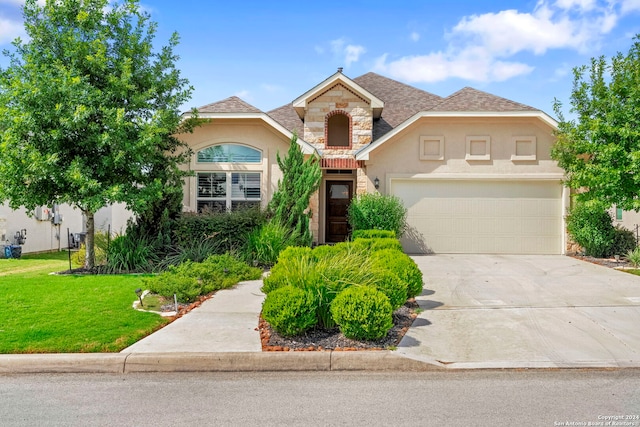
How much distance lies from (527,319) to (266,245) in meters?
7.12

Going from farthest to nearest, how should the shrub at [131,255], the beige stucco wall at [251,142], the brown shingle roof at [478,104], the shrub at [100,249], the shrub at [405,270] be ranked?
the beige stucco wall at [251,142]
the brown shingle roof at [478,104]
the shrub at [100,249]
the shrub at [131,255]
the shrub at [405,270]

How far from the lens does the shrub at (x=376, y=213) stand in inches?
576

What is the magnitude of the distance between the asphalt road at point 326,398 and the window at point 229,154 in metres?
11.4

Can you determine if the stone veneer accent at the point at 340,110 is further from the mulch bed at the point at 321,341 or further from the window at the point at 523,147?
the mulch bed at the point at 321,341

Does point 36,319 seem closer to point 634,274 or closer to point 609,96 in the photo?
point 634,274

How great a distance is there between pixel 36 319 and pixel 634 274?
1263 centimetres

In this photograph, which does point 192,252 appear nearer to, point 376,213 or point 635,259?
point 376,213

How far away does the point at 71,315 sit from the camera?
7.24 metres

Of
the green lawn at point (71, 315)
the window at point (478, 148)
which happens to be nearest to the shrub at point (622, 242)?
the window at point (478, 148)

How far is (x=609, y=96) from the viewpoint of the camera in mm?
13070

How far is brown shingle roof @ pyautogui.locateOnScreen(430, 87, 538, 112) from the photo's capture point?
15484 mm

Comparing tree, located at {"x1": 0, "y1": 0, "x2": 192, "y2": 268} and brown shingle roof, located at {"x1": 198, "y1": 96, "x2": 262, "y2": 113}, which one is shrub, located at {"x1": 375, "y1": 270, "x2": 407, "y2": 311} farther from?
brown shingle roof, located at {"x1": 198, "y1": 96, "x2": 262, "y2": 113}

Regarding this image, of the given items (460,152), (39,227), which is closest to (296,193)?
(460,152)

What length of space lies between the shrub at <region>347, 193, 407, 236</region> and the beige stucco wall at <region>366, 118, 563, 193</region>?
114 centimetres
